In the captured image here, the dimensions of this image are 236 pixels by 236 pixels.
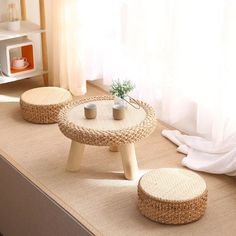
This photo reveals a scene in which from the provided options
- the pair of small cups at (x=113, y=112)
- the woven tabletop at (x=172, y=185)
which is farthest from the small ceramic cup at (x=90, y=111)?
the woven tabletop at (x=172, y=185)

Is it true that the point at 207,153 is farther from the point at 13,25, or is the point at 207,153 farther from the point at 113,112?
the point at 13,25

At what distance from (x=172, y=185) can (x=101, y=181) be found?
398mm

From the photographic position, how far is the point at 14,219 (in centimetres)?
287

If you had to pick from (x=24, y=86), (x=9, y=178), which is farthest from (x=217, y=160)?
(x=24, y=86)

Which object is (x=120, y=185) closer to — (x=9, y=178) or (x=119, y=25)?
(x=9, y=178)

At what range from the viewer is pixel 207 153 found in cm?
285

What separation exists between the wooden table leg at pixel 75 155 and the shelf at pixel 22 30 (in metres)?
1.00

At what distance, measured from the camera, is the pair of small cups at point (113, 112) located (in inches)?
107

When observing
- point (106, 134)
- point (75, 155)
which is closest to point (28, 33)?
point (75, 155)

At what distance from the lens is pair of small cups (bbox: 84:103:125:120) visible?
8.91 feet

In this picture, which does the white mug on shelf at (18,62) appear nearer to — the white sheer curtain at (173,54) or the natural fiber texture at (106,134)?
the white sheer curtain at (173,54)

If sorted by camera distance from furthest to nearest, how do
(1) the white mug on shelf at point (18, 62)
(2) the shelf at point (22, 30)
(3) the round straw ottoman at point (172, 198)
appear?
(1) the white mug on shelf at point (18, 62), (2) the shelf at point (22, 30), (3) the round straw ottoman at point (172, 198)

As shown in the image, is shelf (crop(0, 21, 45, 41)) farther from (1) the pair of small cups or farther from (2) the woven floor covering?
(1) the pair of small cups

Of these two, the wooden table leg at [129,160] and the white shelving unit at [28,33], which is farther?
the white shelving unit at [28,33]
